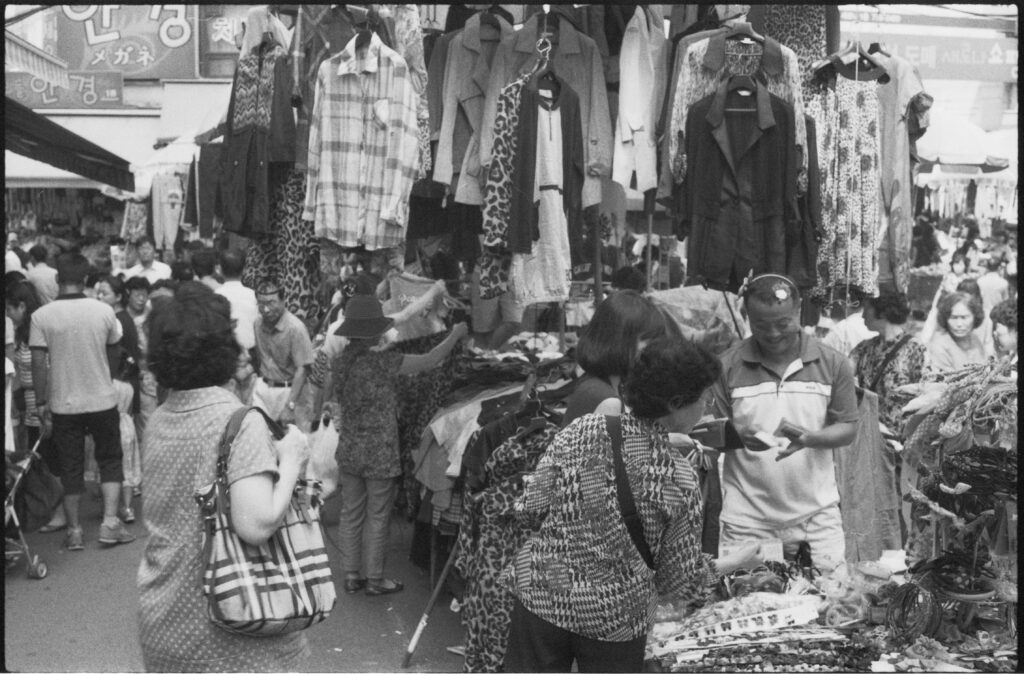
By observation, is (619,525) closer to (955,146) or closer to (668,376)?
(668,376)

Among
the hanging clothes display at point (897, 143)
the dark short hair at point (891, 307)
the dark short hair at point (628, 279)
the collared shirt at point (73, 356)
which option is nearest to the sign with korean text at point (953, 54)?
the dark short hair at point (891, 307)

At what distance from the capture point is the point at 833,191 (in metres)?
5.87

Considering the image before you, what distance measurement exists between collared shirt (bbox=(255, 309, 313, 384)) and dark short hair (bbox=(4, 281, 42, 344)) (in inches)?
71.3

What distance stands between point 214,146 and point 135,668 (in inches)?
143

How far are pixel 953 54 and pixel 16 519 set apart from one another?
9.55 meters

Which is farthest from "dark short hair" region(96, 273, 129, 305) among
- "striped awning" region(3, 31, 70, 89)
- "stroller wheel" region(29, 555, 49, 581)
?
"stroller wheel" region(29, 555, 49, 581)

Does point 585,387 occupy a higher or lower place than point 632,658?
higher

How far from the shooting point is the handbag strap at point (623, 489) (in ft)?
10.5

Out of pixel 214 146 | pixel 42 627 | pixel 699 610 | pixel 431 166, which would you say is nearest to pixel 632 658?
pixel 699 610

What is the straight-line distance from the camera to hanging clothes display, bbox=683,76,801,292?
5.23 metres

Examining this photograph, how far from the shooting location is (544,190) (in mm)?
5379

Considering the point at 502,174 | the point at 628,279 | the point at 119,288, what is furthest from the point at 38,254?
the point at 502,174

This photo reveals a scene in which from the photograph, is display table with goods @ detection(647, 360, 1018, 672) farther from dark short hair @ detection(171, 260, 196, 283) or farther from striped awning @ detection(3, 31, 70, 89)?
striped awning @ detection(3, 31, 70, 89)

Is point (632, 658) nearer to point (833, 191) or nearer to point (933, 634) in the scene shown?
point (933, 634)
